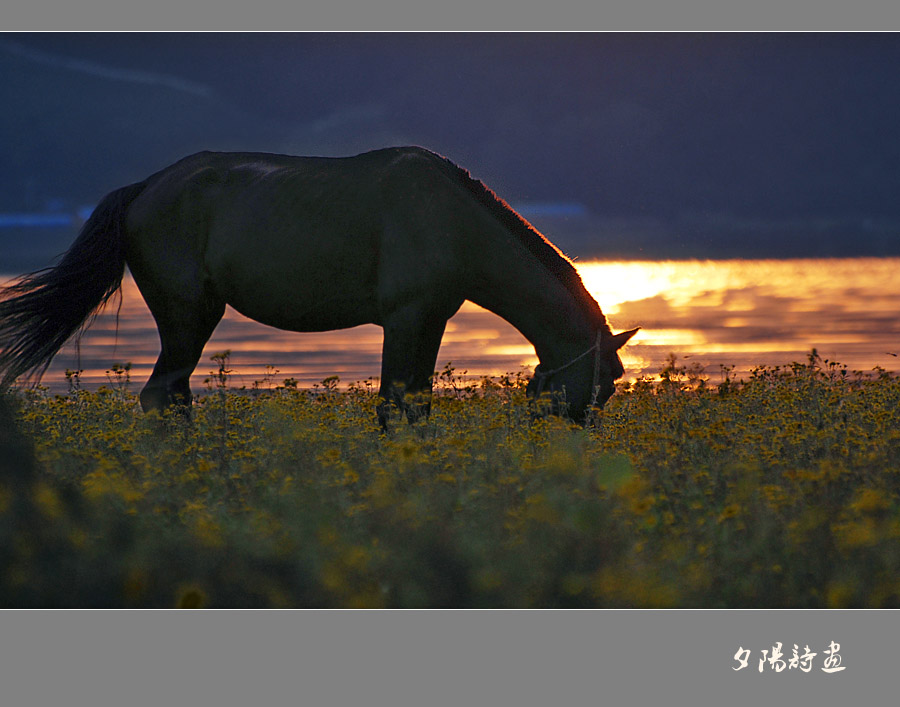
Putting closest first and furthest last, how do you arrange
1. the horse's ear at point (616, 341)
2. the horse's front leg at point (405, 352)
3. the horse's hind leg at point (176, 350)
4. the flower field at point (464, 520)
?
the flower field at point (464, 520) → the horse's front leg at point (405, 352) → the horse's ear at point (616, 341) → the horse's hind leg at point (176, 350)

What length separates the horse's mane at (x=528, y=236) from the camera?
828cm

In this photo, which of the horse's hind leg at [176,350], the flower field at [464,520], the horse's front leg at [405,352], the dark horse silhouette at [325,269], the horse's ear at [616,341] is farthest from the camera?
the horse's hind leg at [176,350]

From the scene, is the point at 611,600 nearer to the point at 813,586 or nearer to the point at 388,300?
the point at 813,586

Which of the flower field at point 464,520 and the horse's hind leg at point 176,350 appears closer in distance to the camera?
the flower field at point 464,520

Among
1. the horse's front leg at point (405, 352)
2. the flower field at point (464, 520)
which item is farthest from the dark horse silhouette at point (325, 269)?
the flower field at point (464, 520)

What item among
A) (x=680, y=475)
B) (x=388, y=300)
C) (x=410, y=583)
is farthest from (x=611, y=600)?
(x=388, y=300)

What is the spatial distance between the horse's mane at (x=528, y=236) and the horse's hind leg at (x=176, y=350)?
272 centimetres

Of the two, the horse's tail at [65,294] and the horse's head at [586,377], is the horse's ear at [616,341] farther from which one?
the horse's tail at [65,294]

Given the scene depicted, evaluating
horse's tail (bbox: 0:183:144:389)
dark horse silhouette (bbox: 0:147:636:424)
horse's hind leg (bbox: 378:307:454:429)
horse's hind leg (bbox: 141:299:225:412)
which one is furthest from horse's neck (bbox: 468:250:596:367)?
horse's tail (bbox: 0:183:144:389)

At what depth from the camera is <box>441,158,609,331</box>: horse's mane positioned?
27.2 feet

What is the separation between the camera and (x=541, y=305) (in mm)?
8141

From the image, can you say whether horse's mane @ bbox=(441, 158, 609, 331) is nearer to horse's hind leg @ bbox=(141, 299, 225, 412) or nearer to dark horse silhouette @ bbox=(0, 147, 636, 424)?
dark horse silhouette @ bbox=(0, 147, 636, 424)

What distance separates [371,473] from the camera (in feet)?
17.7

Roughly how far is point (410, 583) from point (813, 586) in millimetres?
1766
